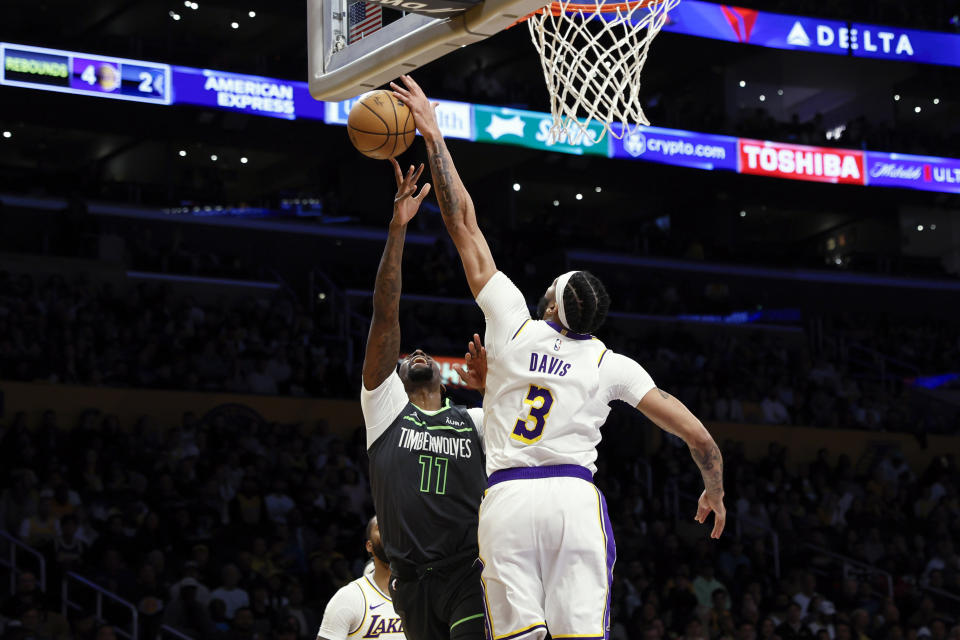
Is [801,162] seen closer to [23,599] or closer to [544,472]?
[23,599]

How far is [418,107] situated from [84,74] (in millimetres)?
15746

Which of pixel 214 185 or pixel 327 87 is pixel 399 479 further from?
pixel 214 185

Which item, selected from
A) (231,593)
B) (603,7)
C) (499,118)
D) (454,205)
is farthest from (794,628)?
(499,118)

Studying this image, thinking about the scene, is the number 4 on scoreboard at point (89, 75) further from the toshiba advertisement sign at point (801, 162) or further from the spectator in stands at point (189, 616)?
the toshiba advertisement sign at point (801, 162)

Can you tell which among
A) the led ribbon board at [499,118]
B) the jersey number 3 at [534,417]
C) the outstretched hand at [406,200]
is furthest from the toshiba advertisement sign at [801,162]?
the jersey number 3 at [534,417]

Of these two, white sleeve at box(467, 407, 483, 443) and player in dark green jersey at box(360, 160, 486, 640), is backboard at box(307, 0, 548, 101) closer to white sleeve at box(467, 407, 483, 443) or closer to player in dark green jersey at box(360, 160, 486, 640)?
player in dark green jersey at box(360, 160, 486, 640)

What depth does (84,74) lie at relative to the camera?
735 inches

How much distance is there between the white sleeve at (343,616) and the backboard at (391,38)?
2298 millimetres

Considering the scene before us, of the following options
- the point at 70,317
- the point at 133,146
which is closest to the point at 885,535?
the point at 70,317

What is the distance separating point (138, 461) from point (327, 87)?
8537 mm

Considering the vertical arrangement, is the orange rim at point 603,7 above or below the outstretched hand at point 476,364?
above

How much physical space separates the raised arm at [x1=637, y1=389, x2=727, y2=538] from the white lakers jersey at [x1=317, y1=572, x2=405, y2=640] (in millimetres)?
1928

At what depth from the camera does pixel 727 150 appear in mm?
23109

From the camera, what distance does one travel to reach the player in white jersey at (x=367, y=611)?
17.9 feet
